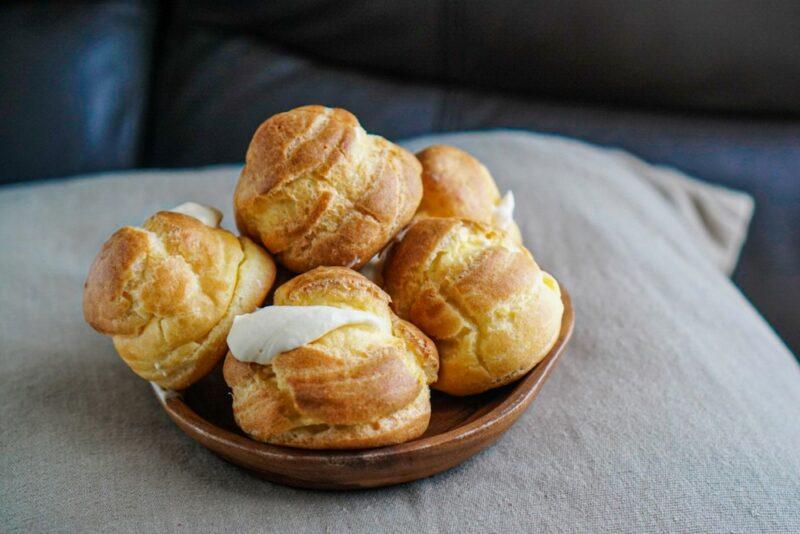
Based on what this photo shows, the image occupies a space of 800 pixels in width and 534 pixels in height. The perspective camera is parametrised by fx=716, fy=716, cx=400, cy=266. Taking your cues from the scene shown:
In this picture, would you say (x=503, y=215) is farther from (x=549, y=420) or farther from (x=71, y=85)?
(x=71, y=85)

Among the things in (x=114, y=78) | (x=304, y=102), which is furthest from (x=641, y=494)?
(x=114, y=78)

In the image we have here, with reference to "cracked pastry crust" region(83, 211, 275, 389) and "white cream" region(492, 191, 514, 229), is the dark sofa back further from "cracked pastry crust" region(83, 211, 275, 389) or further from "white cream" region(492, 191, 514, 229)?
"cracked pastry crust" region(83, 211, 275, 389)

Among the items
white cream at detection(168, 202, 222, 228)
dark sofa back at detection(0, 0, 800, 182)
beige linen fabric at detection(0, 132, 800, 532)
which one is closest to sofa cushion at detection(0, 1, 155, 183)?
dark sofa back at detection(0, 0, 800, 182)

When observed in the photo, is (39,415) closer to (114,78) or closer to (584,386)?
(584,386)

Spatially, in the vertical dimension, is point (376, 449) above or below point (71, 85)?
above

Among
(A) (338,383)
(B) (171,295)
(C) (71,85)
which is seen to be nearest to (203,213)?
(B) (171,295)

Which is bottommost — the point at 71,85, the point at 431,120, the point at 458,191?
the point at 71,85

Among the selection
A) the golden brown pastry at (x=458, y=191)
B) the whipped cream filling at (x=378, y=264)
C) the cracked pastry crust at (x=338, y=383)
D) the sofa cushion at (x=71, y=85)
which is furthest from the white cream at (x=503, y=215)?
the sofa cushion at (x=71, y=85)

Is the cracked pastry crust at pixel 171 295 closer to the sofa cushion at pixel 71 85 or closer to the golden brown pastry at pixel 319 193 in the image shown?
the golden brown pastry at pixel 319 193
